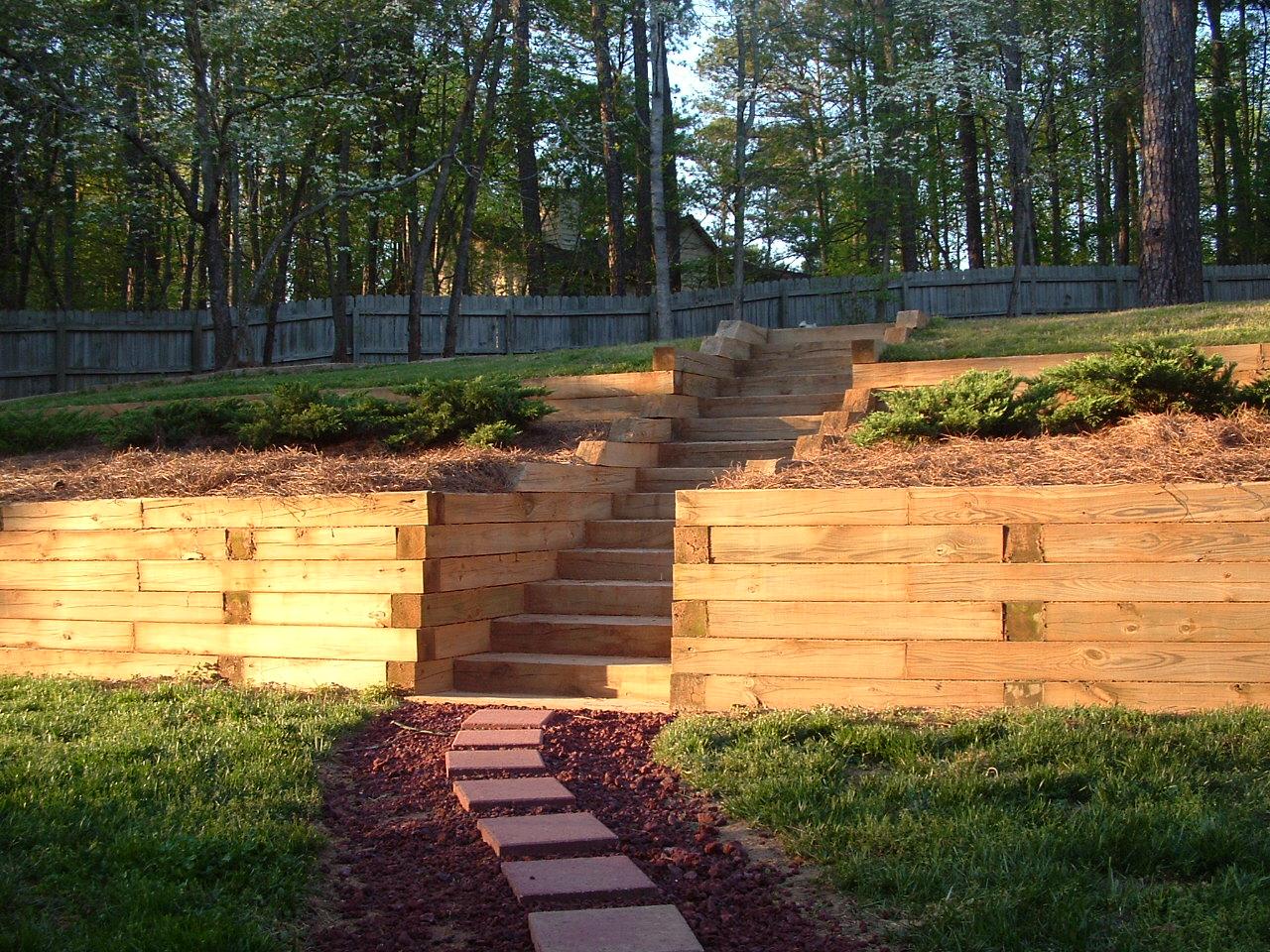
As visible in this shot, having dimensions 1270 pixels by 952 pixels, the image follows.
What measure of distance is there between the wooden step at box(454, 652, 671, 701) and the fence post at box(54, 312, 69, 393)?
16182 mm

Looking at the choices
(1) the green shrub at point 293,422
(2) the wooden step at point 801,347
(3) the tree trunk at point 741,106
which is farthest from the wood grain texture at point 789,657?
(3) the tree trunk at point 741,106

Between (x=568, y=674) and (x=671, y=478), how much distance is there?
227 centimetres

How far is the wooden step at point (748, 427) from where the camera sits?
809cm

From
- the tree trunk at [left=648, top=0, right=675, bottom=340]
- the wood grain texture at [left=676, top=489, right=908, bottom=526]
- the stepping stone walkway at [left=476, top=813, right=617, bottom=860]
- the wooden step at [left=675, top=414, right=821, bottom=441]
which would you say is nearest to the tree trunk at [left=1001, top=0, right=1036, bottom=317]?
the tree trunk at [left=648, top=0, right=675, bottom=340]

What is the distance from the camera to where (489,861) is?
325 centimetres

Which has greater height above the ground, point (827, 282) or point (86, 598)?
point (827, 282)

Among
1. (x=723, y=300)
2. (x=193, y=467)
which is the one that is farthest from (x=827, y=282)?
(x=193, y=467)

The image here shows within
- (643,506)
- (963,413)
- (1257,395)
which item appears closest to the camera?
(1257,395)

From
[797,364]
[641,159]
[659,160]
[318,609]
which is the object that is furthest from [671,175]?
[318,609]

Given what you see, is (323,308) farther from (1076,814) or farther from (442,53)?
(1076,814)

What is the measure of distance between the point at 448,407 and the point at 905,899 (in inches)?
209

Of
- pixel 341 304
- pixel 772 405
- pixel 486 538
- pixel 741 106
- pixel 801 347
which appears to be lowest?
pixel 486 538

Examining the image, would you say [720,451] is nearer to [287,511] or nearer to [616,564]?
[616,564]

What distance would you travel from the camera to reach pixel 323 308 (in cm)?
2042
